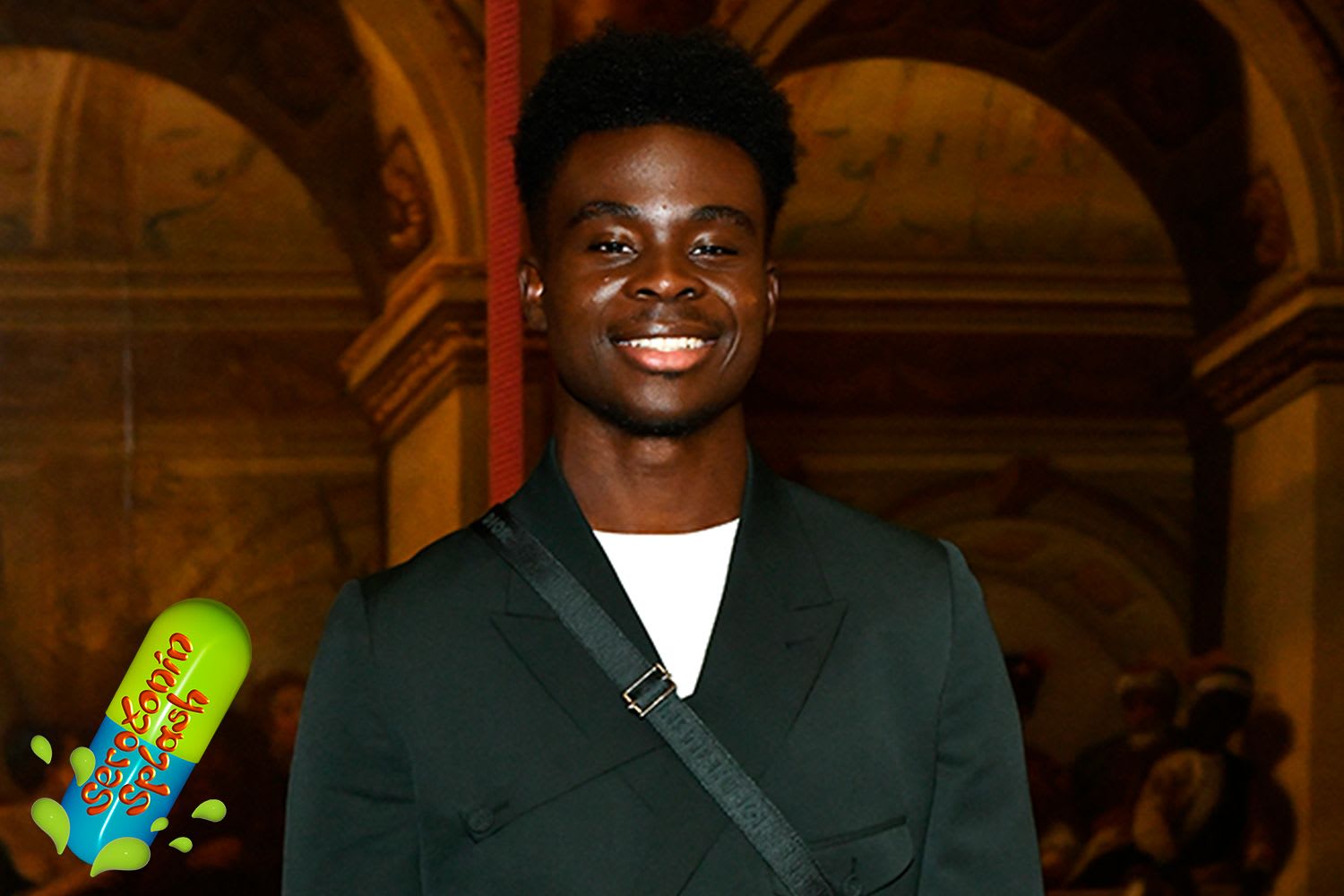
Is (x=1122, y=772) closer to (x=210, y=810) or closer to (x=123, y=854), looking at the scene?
(x=210, y=810)

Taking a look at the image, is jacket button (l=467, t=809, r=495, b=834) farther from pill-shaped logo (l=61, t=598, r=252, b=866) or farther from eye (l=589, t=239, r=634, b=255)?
eye (l=589, t=239, r=634, b=255)

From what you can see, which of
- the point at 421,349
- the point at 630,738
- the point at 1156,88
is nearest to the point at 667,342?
the point at 630,738

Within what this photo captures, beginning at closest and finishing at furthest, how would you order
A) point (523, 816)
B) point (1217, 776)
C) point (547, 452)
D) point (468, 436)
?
point (523, 816) → point (547, 452) → point (468, 436) → point (1217, 776)

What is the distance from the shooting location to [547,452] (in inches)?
71.7

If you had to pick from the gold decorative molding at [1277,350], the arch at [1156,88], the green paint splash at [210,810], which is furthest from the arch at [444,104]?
the green paint splash at [210,810]

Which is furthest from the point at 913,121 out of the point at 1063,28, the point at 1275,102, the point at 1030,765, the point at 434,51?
the point at 1030,765

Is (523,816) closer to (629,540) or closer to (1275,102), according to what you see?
(629,540)

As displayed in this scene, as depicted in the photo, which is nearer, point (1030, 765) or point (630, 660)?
point (630, 660)

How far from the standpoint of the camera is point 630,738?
5.44 ft

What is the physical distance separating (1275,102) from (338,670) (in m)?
4.47

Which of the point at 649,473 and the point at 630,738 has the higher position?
the point at 649,473

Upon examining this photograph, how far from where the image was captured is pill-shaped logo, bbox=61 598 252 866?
6.08ft

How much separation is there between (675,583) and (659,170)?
0.39 meters

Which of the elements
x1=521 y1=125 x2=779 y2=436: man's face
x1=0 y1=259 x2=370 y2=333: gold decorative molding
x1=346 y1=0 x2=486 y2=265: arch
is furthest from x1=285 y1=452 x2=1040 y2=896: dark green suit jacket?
x1=0 y1=259 x2=370 y2=333: gold decorative molding
